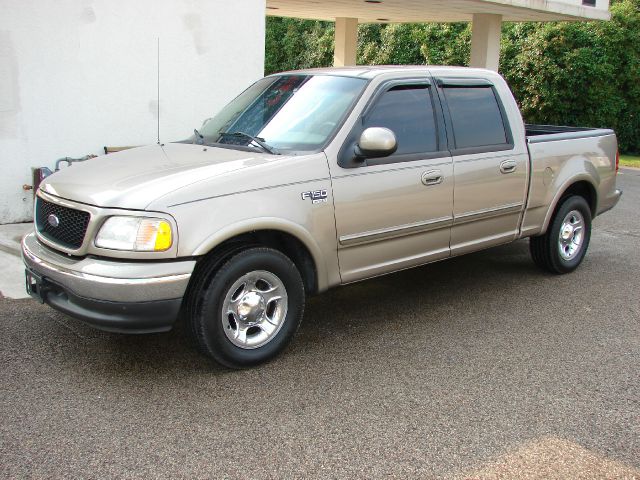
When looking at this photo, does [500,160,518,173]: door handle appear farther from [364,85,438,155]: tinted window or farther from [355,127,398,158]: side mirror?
[355,127,398,158]: side mirror

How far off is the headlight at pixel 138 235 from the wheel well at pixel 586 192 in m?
4.22

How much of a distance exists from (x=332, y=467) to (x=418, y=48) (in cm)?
2054

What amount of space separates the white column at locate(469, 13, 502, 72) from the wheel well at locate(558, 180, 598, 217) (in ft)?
32.0

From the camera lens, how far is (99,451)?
134 inches

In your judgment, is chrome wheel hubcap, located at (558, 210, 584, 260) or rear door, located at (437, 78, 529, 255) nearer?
rear door, located at (437, 78, 529, 255)

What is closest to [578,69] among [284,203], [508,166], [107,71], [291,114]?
[107,71]

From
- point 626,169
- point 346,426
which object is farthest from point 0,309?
point 626,169

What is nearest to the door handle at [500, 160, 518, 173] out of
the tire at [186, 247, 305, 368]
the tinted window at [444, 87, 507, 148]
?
the tinted window at [444, 87, 507, 148]

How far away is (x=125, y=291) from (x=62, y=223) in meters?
0.78

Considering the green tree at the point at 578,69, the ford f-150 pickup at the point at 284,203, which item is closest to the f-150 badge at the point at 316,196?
the ford f-150 pickup at the point at 284,203

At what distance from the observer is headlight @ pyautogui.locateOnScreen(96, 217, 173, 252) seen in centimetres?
392

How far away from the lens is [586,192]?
7.00 m

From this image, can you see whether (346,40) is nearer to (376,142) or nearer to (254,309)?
(376,142)

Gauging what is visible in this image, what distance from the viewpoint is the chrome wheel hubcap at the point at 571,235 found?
6725 millimetres
